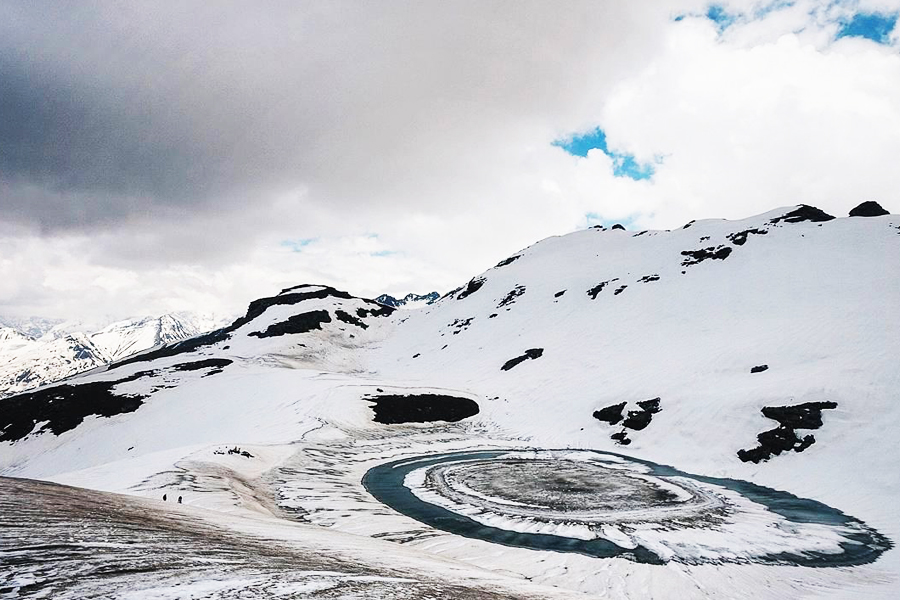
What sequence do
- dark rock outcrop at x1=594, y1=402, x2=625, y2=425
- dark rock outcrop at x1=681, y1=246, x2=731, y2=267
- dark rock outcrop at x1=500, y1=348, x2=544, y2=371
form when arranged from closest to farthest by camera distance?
1. dark rock outcrop at x1=594, y1=402, x2=625, y2=425
2. dark rock outcrop at x1=500, y1=348, x2=544, y2=371
3. dark rock outcrop at x1=681, y1=246, x2=731, y2=267

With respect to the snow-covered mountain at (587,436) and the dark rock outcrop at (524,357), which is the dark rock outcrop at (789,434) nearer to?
the snow-covered mountain at (587,436)

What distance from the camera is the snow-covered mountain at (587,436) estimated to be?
42.3 feet

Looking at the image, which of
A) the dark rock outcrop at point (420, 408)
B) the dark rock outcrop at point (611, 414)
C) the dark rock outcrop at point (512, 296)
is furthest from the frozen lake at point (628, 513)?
the dark rock outcrop at point (512, 296)

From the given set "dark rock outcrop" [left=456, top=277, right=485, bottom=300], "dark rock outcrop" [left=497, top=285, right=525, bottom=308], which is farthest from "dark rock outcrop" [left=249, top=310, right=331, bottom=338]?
"dark rock outcrop" [left=497, top=285, right=525, bottom=308]

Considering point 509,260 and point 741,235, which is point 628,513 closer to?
point 741,235

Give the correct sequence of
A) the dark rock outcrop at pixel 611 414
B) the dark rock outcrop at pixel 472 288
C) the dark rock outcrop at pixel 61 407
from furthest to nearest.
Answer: the dark rock outcrop at pixel 472 288, the dark rock outcrop at pixel 61 407, the dark rock outcrop at pixel 611 414

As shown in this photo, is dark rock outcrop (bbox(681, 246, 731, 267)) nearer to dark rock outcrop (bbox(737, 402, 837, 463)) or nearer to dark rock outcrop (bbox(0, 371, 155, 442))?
dark rock outcrop (bbox(737, 402, 837, 463))

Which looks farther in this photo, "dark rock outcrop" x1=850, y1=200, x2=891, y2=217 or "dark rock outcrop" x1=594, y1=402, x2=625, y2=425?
"dark rock outcrop" x1=850, y1=200, x2=891, y2=217

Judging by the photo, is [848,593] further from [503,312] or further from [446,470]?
[503,312]

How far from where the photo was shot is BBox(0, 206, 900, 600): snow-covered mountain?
1288 cm

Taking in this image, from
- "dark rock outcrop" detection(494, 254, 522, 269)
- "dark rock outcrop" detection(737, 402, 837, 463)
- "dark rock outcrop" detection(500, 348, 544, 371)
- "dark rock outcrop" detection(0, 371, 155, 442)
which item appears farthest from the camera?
"dark rock outcrop" detection(494, 254, 522, 269)

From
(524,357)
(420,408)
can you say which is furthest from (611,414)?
(524,357)

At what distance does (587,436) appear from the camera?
3509cm

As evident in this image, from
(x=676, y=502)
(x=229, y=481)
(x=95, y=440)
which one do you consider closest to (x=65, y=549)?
(x=229, y=481)
